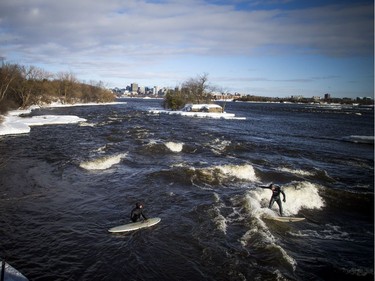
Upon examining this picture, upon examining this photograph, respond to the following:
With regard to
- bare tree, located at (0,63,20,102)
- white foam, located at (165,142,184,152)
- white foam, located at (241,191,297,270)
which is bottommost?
white foam, located at (241,191,297,270)

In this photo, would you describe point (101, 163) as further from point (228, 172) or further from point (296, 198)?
point (296, 198)

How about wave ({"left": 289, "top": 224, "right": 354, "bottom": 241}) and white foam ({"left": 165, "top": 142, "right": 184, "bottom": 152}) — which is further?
white foam ({"left": 165, "top": 142, "right": 184, "bottom": 152})

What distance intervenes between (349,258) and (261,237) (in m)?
3.36

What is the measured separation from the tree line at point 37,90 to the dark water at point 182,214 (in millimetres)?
41328

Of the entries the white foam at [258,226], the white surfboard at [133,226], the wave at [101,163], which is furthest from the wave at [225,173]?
the white surfboard at [133,226]

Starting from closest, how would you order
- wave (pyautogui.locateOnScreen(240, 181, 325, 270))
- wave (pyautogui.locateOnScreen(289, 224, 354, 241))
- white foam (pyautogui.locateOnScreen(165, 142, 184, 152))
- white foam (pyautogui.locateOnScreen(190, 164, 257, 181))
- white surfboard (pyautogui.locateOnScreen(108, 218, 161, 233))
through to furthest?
wave (pyautogui.locateOnScreen(240, 181, 325, 270)), white surfboard (pyautogui.locateOnScreen(108, 218, 161, 233)), wave (pyautogui.locateOnScreen(289, 224, 354, 241)), white foam (pyautogui.locateOnScreen(190, 164, 257, 181)), white foam (pyautogui.locateOnScreen(165, 142, 184, 152))

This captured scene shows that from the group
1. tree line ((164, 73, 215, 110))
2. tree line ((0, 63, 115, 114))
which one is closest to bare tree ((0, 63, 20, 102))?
tree line ((0, 63, 115, 114))

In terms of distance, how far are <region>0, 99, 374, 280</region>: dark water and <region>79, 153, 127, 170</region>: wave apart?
80 millimetres

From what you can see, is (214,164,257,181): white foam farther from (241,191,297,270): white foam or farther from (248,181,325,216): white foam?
(241,191,297,270): white foam

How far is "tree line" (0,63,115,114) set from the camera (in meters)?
65.2

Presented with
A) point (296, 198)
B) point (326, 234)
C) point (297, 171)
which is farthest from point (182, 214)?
point (297, 171)

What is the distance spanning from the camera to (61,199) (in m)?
15.4

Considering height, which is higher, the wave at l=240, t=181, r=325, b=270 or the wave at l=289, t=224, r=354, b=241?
the wave at l=240, t=181, r=325, b=270

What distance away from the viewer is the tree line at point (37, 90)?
214 feet
